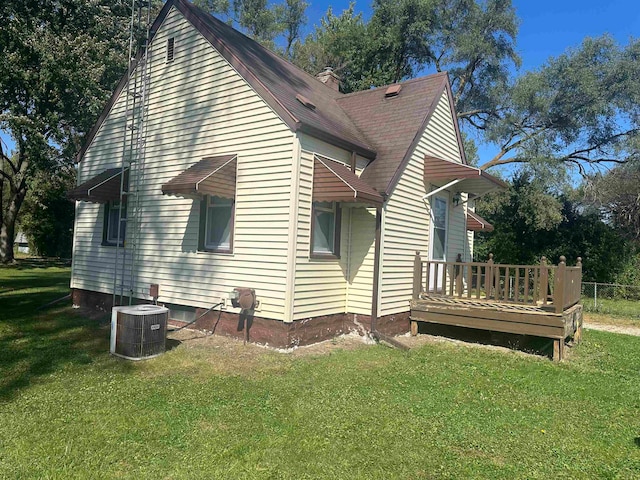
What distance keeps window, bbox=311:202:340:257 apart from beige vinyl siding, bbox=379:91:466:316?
934mm

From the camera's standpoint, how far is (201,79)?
9.18 metres

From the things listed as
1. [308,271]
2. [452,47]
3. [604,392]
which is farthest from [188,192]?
[452,47]

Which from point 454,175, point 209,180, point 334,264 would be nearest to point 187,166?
point 209,180

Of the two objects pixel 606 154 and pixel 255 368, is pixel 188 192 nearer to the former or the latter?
pixel 255 368

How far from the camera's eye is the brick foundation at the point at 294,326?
301 inches

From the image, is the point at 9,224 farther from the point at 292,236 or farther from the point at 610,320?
the point at 610,320

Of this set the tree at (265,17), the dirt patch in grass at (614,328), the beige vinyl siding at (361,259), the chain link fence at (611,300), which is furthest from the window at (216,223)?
the tree at (265,17)

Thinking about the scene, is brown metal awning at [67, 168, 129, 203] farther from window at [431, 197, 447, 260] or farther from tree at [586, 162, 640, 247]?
tree at [586, 162, 640, 247]

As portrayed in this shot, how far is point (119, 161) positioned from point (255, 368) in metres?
6.96

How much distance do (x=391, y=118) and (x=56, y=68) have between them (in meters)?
15.3

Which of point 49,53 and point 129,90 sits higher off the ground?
point 49,53

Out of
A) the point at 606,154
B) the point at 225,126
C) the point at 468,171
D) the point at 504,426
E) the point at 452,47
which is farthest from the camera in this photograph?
the point at 452,47

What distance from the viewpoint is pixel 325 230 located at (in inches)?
340

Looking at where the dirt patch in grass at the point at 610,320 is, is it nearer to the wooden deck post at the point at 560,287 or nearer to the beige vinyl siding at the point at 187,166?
the wooden deck post at the point at 560,287
